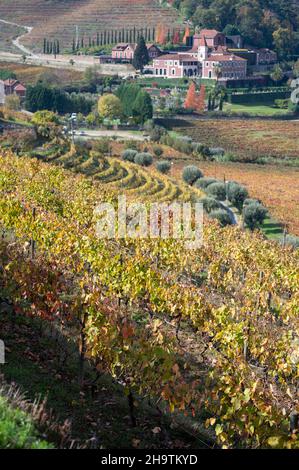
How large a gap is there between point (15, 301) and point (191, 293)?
4075mm

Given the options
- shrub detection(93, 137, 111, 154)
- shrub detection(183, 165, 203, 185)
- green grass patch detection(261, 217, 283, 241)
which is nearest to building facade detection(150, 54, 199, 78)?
shrub detection(93, 137, 111, 154)

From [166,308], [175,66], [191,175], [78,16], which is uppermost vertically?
[166,308]

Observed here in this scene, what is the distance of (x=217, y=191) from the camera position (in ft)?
141

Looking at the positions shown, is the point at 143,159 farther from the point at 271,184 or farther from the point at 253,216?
the point at 253,216

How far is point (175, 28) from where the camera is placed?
139 m

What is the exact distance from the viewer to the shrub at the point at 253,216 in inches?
1413

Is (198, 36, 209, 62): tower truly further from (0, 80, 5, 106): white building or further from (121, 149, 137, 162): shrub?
(121, 149, 137, 162): shrub

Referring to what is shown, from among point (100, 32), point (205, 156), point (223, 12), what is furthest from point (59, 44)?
point (205, 156)

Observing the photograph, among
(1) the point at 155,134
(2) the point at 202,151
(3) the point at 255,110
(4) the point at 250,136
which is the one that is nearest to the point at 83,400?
(2) the point at 202,151

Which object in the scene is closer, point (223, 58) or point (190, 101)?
point (190, 101)

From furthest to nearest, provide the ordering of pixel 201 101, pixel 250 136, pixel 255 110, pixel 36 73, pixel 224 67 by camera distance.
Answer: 1. pixel 224 67
2. pixel 36 73
3. pixel 255 110
4. pixel 201 101
5. pixel 250 136

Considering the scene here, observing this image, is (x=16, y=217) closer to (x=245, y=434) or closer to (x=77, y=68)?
(x=245, y=434)

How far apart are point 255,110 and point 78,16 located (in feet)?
218

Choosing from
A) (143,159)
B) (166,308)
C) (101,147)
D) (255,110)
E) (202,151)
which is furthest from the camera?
(255,110)
